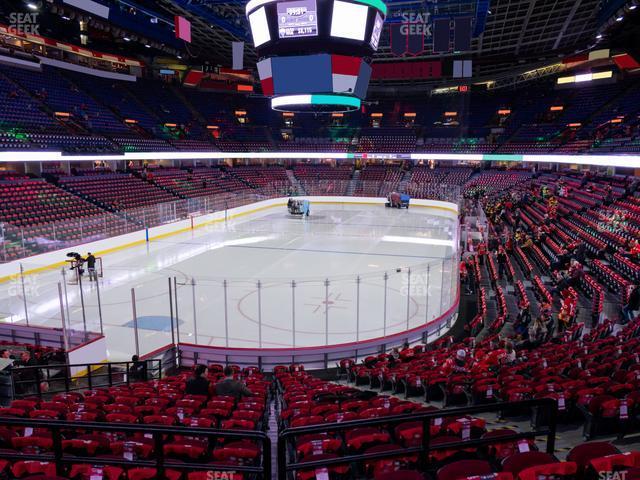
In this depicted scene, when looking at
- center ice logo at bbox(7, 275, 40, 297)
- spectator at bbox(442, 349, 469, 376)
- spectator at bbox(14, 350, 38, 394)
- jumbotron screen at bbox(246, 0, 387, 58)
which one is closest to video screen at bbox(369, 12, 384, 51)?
jumbotron screen at bbox(246, 0, 387, 58)

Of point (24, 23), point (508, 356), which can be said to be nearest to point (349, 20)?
point (508, 356)

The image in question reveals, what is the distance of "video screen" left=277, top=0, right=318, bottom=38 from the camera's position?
13383 mm

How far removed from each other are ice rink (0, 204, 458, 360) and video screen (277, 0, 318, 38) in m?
7.18

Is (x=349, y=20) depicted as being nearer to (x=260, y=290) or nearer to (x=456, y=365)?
(x=260, y=290)

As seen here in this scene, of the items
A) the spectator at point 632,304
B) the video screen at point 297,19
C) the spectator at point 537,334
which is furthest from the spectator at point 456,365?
the video screen at point 297,19

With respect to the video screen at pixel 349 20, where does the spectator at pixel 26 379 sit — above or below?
below

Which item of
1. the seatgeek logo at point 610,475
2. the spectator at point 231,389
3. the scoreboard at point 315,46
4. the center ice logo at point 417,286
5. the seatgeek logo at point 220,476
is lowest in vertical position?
the center ice logo at point 417,286

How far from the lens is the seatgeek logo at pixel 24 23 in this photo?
30.3 meters

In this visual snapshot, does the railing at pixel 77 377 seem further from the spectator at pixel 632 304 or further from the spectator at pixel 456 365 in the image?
the spectator at pixel 632 304

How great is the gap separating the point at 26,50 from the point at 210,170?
16.3 m

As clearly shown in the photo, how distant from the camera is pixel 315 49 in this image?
1465 centimetres

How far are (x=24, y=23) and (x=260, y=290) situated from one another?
1203 inches

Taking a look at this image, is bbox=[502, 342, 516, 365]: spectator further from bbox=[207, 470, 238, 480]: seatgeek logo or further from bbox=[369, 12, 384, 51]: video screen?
bbox=[369, 12, 384, 51]: video screen

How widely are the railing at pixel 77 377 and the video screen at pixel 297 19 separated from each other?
9.77 m
